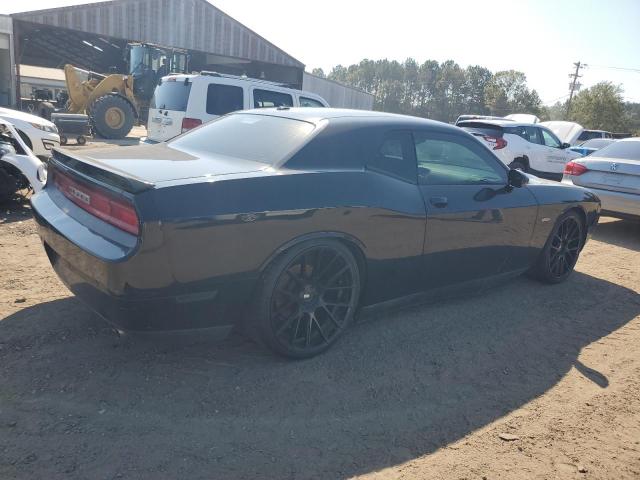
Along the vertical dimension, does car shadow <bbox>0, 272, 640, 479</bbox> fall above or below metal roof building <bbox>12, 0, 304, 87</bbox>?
below

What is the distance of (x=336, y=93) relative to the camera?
3628 centimetres

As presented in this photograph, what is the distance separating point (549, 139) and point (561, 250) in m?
9.13

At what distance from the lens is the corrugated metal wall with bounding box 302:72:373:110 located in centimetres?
3250

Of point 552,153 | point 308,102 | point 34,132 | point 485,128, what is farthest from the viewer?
point 552,153

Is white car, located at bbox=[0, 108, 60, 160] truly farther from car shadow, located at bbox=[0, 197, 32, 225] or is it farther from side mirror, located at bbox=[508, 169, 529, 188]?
side mirror, located at bbox=[508, 169, 529, 188]

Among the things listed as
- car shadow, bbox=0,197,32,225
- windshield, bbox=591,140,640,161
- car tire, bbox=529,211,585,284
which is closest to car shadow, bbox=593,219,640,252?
windshield, bbox=591,140,640,161

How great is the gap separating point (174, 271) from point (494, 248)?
2700mm

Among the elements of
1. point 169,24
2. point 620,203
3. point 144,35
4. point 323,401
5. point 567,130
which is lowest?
point 323,401

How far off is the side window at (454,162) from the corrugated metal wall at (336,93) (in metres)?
27.5

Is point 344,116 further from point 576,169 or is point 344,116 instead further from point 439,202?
point 576,169

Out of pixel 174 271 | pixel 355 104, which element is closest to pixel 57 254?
pixel 174 271

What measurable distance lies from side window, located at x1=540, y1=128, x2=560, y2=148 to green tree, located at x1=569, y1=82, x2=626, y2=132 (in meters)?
47.1

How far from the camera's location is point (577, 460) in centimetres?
245

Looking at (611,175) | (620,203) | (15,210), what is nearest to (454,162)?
(620,203)
